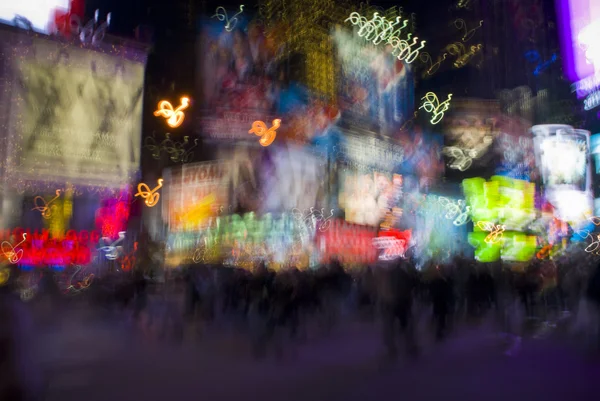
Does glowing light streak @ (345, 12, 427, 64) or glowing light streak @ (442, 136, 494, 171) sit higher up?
glowing light streak @ (345, 12, 427, 64)

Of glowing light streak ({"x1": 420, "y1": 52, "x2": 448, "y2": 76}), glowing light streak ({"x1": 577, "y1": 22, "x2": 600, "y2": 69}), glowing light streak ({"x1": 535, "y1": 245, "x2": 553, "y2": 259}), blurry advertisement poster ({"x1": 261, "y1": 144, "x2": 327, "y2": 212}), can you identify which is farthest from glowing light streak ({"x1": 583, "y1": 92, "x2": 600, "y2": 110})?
blurry advertisement poster ({"x1": 261, "y1": 144, "x2": 327, "y2": 212})

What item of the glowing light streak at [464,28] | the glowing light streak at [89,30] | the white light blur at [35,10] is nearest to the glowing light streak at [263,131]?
the glowing light streak at [89,30]

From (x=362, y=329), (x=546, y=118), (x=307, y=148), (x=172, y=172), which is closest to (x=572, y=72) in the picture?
(x=546, y=118)

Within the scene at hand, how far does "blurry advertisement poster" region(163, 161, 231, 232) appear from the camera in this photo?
31.0 metres

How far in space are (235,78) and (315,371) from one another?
23884mm

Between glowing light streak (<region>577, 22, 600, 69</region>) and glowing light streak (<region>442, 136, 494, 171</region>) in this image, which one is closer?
glowing light streak (<region>577, 22, 600, 69</region>)

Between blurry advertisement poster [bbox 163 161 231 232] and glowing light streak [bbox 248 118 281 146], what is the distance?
10.0 ft

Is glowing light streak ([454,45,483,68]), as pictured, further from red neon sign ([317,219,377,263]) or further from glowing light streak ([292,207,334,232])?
glowing light streak ([292,207,334,232])

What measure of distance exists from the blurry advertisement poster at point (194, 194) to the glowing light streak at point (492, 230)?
2080 cm

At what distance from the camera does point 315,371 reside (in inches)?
320

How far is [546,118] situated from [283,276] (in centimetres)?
3803

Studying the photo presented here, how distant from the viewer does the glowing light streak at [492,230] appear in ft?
136

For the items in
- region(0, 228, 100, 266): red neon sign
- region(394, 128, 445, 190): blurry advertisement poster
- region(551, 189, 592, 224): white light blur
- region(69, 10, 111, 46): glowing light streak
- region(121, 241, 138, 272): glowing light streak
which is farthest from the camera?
region(551, 189, 592, 224): white light blur

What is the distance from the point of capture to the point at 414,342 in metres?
9.27
